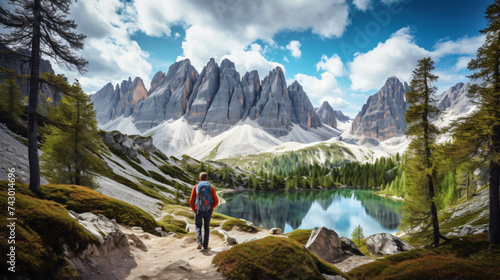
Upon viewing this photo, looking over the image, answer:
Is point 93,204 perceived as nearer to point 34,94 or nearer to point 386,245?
point 34,94

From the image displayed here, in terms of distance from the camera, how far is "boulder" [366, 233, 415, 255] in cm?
1622

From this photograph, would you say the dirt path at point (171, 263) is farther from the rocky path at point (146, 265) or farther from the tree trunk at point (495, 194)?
the tree trunk at point (495, 194)

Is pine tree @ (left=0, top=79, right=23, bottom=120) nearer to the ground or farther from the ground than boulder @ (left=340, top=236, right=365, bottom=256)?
farther from the ground

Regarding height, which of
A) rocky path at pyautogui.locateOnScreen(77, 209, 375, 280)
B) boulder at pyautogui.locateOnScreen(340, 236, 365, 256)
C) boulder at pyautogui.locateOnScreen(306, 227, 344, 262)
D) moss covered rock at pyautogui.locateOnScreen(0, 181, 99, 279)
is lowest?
boulder at pyautogui.locateOnScreen(340, 236, 365, 256)

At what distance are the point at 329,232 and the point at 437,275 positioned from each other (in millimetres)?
6533

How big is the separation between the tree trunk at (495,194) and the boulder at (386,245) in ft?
16.6

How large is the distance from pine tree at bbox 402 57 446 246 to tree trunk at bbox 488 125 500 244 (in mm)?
3396

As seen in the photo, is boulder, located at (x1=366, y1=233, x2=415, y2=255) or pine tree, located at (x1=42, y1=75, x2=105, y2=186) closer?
boulder, located at (x1=366, y1=233, x2=415, y2=255)

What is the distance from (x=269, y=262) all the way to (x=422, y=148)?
1906cm

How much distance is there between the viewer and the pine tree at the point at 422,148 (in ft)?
58.9

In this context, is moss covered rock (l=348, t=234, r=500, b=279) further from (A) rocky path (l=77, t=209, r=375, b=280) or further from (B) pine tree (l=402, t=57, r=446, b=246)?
(B) pine tree (l=402, t=57, r=446, b=246)

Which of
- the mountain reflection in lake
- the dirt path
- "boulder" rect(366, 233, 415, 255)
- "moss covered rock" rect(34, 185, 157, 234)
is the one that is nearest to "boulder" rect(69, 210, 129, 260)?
the dirt path

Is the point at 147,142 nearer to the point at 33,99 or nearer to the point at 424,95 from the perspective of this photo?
the point at 33,99

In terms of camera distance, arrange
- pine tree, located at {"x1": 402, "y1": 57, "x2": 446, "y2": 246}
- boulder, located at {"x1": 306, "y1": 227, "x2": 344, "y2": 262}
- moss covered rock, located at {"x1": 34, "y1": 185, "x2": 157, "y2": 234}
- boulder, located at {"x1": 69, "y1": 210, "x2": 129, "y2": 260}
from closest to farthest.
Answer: boulder, located at {"x1": 69, "y1": 210, "x2": 129, "y2": 260}
moss covered rock, located at {"x1": 34, "y1": 185, "x2": 157, "y2": 234}
boulder, located at {"x1": 306, "y1": 227, "x2": 344, "y2": 262}
pine tree, located at {"x1": 402, "y1": 57, "x2": 446, "y2": 246}
